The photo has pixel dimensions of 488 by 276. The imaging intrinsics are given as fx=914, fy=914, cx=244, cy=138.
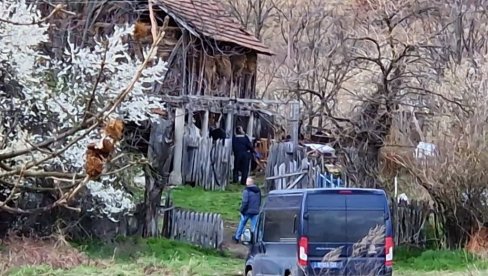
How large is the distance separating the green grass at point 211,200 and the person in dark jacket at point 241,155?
0.88m

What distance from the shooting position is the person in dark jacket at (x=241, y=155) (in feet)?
94.2

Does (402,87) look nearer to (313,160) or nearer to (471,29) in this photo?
(313,160)

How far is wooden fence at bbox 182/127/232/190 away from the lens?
27.8m

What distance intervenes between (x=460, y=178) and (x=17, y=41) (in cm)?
949

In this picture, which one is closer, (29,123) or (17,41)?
(17,41)

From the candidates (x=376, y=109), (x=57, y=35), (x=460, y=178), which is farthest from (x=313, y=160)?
(x=57, y=35)

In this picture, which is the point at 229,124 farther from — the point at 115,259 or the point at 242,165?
the point at 115,259

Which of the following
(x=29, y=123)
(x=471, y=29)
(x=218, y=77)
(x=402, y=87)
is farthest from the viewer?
(x=471, y=29)

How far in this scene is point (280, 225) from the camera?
47.8ft

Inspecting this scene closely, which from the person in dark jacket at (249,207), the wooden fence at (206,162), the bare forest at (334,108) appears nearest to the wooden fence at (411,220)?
the bare forest at (334,108)

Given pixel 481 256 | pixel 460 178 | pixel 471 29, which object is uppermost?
pixel 471 29

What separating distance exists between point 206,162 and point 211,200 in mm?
2297

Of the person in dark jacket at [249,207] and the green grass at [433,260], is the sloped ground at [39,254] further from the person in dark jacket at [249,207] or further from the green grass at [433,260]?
the green grass at [433,260]

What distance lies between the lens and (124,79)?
15305 millimetres
